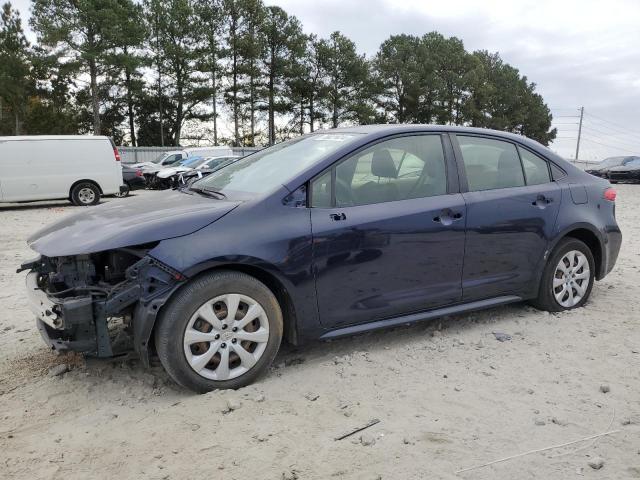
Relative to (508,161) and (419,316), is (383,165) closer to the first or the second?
(419,316)

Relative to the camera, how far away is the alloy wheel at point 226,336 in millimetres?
3166

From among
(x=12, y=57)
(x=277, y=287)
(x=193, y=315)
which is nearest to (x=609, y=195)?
(x=277, y=287)

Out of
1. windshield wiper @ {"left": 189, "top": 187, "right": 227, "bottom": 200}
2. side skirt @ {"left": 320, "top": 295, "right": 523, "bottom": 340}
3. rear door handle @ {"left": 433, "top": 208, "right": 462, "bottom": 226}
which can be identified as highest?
windshield wiper @ {"left": 189, "top": 187, "right": 227, "bottom": 200}

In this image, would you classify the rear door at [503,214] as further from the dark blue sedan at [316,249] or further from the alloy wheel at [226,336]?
the alloy wheel at [226,336]

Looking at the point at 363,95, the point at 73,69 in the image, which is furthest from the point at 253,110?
the point at 73,69

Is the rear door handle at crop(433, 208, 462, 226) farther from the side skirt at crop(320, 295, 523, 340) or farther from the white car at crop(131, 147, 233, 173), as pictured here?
the white car at crop(131, 147, 233, 173)

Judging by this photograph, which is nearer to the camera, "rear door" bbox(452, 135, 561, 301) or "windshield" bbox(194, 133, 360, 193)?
"windshield" bbox(194, 133, 360, 193)

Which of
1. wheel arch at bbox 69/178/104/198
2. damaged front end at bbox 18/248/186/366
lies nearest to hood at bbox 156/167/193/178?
wheel arch at bbox 69/178/104/198

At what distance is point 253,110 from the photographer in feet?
160

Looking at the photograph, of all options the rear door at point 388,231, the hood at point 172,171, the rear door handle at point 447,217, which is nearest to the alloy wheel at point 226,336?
the rear door at point 388,231

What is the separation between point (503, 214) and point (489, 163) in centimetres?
43

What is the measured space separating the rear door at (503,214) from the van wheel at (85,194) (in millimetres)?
13354

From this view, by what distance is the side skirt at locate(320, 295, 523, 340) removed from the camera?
3627 mm

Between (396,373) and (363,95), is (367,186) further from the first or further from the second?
(363,95)
